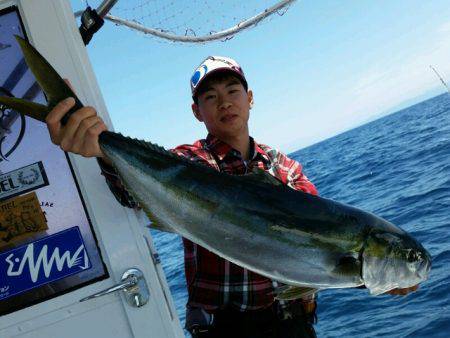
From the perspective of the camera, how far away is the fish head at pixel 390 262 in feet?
6.01

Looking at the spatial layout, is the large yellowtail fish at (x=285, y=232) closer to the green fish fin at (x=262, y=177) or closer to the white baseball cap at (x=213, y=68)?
the green fish fin at (x=262, y=177)

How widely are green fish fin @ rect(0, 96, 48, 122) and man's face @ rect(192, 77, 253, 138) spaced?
44.2 inches

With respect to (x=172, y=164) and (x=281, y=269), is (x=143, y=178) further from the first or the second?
(x=281, y=269)

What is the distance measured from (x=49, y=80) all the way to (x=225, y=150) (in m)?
1.21

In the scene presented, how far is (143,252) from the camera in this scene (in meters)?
2.99

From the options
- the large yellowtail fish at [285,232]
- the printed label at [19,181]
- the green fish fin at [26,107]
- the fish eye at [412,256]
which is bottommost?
the fish eye at [412,256]

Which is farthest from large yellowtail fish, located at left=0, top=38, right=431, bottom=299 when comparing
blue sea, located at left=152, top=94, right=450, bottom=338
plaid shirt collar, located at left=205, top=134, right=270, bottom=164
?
blue sea, located at left=152, top=94, right=450, bottom=338

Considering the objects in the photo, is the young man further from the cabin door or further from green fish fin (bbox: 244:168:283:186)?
green fish fin (bbox: 244:168:283:186)

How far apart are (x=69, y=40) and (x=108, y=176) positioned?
1243 mm

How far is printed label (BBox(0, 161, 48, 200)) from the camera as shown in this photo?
118 inches

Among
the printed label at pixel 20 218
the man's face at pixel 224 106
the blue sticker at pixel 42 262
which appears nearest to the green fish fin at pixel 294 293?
the man's face at pixel 224 106

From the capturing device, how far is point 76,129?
2107 mm

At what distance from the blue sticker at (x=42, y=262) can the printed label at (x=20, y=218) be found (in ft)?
0.30

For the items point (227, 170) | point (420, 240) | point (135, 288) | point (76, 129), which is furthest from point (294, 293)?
point (420, 240)
